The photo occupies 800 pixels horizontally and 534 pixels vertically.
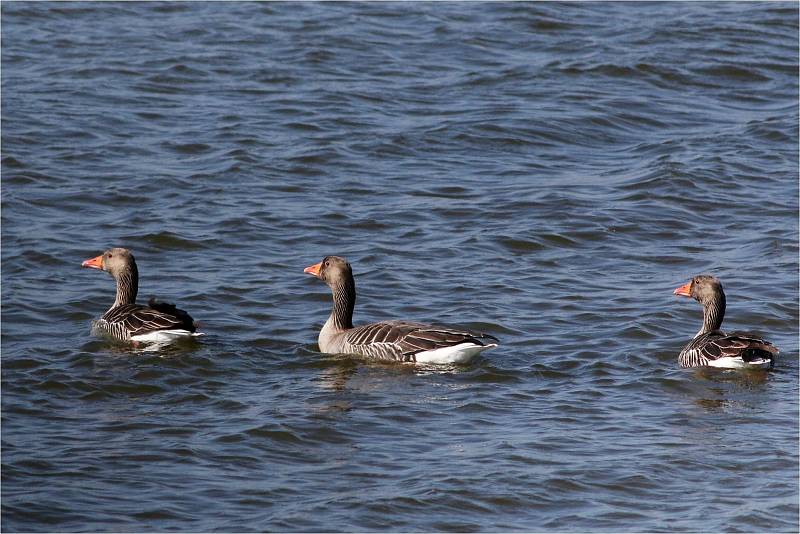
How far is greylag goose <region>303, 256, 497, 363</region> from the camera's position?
11.7m

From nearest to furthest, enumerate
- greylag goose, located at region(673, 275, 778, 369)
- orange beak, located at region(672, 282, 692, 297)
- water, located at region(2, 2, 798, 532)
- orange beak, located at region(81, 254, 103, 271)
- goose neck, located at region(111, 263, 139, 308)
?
water, located at region(2, 2, 798, 532) < greylag goose, located at region(673, 275, 778, 369) < orange beak, located at region(672, 282, 692, 297) < goose neck, located at region(111, 263, 139, 308) < orange beak, located at region(81, 254, 103, 271)

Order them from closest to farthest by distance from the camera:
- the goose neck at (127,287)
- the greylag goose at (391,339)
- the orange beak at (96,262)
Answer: the greylag goose at (391,339) → the goose neck at (127,287) → the orange beak at (96,262)

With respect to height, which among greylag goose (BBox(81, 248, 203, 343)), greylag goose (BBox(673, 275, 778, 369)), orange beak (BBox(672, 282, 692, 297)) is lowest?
greylag goose (BBox(81, 248, 203, 343))

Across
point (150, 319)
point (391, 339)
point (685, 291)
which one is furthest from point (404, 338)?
point (685, 291)

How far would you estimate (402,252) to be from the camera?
1517 cm

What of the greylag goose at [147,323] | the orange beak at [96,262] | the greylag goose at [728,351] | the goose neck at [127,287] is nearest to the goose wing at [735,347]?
the greylag goose at [728,351]

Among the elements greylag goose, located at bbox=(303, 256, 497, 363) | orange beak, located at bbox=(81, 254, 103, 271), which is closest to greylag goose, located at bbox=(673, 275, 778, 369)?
greylag goose, located at bbox=(303, 256, 497, 363)

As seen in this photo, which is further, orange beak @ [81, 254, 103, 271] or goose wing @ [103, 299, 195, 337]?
orange beak @ [81, 254, 103, 271]

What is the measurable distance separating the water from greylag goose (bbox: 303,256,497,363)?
17 centimetres

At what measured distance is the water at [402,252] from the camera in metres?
9.02

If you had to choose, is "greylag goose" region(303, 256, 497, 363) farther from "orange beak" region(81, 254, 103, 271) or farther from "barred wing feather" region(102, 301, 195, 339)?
"orange beak" region(81, 254, 103, 271)

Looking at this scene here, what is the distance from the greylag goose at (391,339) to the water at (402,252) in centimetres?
17


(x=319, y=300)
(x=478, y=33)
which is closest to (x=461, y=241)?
(x=319, y=300)

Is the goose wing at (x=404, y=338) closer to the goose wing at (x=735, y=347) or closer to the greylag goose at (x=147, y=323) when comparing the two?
the greylag goose at (x=147, y=323)
